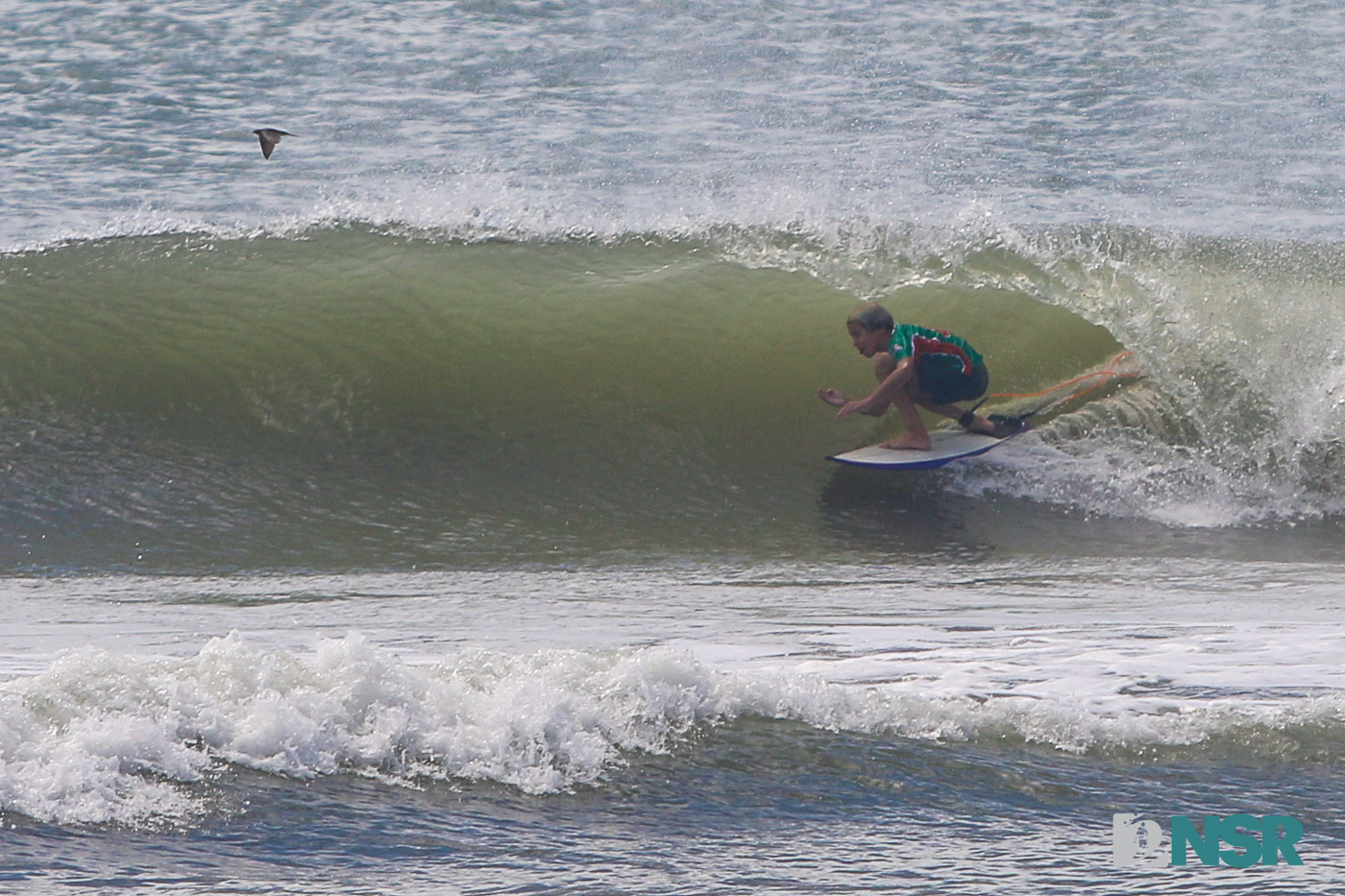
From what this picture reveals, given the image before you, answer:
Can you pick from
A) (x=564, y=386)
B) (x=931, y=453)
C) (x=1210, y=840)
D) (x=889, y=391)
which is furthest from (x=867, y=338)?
(x=1210, y=840)

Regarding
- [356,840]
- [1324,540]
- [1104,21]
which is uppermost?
[1104,21]

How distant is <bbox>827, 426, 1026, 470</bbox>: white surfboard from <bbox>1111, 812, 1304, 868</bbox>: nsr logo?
3249mm

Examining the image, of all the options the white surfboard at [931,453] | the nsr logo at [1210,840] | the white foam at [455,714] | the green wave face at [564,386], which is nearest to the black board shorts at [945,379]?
the white surfboard at [931,453]

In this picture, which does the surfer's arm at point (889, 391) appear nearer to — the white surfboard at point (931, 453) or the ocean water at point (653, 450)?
the white surfboard at point (931, 453)

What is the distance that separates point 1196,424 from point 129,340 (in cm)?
566

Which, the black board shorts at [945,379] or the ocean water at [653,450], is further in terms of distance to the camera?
the black board shorts at [945,379]

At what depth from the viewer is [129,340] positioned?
25.8ft

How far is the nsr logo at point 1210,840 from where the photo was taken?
10.8ft

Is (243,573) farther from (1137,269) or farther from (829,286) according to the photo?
(1137,269)

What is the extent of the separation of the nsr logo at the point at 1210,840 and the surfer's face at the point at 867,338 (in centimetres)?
335

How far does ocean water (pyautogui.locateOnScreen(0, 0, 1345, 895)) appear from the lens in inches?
139

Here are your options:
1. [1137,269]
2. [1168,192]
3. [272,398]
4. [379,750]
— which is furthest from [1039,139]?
[379,750]

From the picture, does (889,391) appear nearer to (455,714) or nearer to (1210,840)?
(455,714)

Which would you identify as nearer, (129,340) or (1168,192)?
(129,340)
